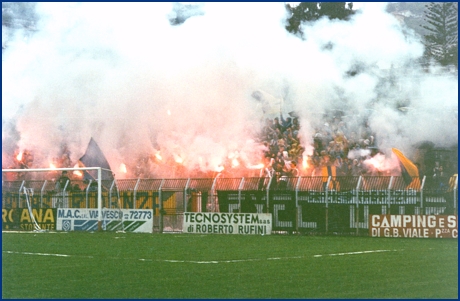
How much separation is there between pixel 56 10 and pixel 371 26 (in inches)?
905

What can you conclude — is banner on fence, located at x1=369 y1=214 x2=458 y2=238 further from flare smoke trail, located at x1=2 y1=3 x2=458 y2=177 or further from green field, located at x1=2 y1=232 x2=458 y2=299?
flare smoke trail, located at x1=2 y1=3 x2=458 y2=177

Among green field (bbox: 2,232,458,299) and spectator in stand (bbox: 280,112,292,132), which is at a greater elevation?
spectator in stand (bbox: 280,112,292,132)

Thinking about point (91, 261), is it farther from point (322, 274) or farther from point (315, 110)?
point (315, 110)

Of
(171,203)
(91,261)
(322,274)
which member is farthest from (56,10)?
(322,274)

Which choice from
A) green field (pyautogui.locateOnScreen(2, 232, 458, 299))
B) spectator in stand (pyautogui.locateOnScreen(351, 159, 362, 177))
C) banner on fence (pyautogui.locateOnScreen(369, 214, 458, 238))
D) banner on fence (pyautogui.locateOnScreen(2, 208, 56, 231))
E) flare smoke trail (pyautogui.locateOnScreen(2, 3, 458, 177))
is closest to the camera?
green field (pyautogui.locateOnScreen(2, 232, 458, 299))

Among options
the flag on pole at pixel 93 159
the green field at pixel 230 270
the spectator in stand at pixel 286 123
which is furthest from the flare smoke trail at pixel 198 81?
the green field at pixel 230 270

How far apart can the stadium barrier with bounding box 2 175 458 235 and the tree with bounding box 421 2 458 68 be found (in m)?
17.8

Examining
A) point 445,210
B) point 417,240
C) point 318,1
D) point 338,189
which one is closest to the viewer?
point 417,240

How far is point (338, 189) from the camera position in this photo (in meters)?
29.1

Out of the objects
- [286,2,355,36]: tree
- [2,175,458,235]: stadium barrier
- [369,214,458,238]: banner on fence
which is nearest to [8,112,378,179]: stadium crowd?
[286,2,355,36]: tree

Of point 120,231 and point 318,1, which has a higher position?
point 318,1

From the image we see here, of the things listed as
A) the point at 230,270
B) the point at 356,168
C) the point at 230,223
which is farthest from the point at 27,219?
the point at 230,270

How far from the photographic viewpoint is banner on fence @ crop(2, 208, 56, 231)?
33391 millimetres

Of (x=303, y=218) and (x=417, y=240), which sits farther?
(x=303, y=218)
